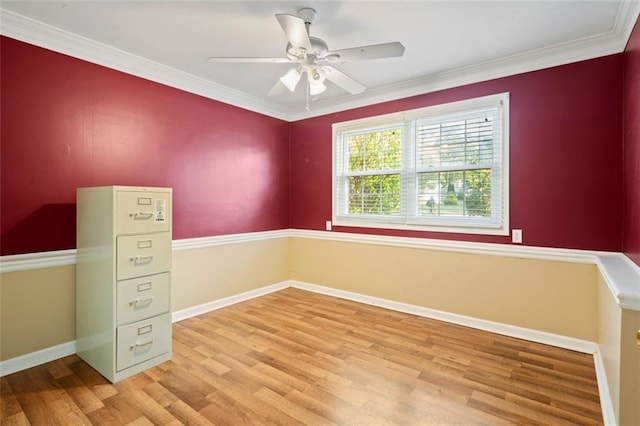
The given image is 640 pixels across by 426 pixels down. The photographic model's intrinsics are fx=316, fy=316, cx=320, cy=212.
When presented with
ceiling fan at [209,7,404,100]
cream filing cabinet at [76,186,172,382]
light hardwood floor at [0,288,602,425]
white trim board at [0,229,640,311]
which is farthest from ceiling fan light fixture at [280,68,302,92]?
light hardwood floor at [0,288,602,425]

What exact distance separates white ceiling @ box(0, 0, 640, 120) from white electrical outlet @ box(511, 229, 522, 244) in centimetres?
141

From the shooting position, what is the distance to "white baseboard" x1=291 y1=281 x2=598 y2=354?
2543mm

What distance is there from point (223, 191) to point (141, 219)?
1.39 m

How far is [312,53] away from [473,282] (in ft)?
8.13

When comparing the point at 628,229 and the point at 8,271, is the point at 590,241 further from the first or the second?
the point at 8,271

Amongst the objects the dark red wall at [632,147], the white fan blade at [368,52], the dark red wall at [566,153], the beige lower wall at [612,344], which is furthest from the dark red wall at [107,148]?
the dark red wall at [632,147]

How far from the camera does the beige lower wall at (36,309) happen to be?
220 cm

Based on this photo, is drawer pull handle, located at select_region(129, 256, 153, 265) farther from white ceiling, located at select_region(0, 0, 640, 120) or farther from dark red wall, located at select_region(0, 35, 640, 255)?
white ceiling, located at select_region(0, 0, 640, 120)

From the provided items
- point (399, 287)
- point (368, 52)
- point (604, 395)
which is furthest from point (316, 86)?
point (604, 395)

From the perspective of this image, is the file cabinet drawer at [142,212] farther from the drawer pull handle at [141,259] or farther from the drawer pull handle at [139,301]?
the drawer pull handle at [139,301]

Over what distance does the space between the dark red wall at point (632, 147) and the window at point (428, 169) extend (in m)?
0.78

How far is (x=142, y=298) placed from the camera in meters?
2.26

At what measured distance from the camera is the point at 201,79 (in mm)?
3273

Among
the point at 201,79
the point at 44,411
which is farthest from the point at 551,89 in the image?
the point at 44,411
